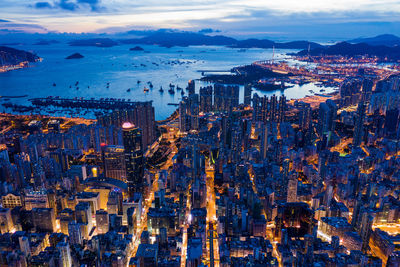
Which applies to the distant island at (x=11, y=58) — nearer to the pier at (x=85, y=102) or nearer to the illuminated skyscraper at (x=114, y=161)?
the pier at (x=85, y=102)

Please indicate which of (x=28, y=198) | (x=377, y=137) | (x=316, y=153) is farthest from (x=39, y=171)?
(x=377, y=137)

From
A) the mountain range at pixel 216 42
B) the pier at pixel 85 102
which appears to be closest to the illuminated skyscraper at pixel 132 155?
the pier at pixel 85 102

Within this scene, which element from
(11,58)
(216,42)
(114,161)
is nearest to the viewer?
(114,161)

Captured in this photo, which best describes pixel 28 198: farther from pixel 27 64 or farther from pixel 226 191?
pixel 27 64

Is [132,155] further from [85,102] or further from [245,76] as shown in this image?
[245,76]

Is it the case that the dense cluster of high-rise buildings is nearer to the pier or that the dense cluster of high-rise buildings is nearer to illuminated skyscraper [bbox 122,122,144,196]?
illuminated skyscraper [bbox 122,122,144,196]

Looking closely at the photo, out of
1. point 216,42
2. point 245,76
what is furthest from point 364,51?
point 216,42
